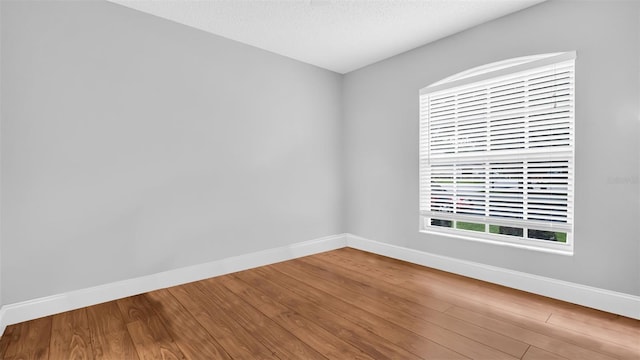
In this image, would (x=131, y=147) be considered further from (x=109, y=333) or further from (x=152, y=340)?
(x=152, y=340)

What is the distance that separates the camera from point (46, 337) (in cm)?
197

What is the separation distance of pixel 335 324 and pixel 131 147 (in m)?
2.30

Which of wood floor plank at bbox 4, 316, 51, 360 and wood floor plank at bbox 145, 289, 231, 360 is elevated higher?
wood floor plank at bbox 145, 289, 231, 360

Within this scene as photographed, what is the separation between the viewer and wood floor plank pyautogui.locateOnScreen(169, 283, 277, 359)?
177 cm

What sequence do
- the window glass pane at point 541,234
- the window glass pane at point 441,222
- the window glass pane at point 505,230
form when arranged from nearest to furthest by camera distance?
the window glass pane at point 541,234
the window glass pane at point 505,230
the window glass pane at point 441,222

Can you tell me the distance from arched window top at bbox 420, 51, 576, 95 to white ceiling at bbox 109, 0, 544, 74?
1.43ft

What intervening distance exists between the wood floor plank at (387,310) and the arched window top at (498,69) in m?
2.30

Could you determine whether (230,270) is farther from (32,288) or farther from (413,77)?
(413,77)

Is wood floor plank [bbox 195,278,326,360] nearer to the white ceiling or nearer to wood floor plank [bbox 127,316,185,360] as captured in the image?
wood floor plank [bbox 127,316,185,360]

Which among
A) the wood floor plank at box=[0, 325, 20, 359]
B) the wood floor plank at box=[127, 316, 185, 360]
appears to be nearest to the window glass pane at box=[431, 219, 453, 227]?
the wood floor plank at box=[127, 316, 185, 360]

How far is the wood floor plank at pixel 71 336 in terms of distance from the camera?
70.3 inches

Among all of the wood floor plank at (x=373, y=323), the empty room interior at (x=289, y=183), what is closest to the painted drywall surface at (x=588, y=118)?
the empty room interior at (x=289, y=183)

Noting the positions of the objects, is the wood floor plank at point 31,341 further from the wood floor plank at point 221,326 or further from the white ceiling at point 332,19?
the white ceiling at point 332,19

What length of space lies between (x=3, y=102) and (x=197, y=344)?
2.23 m
